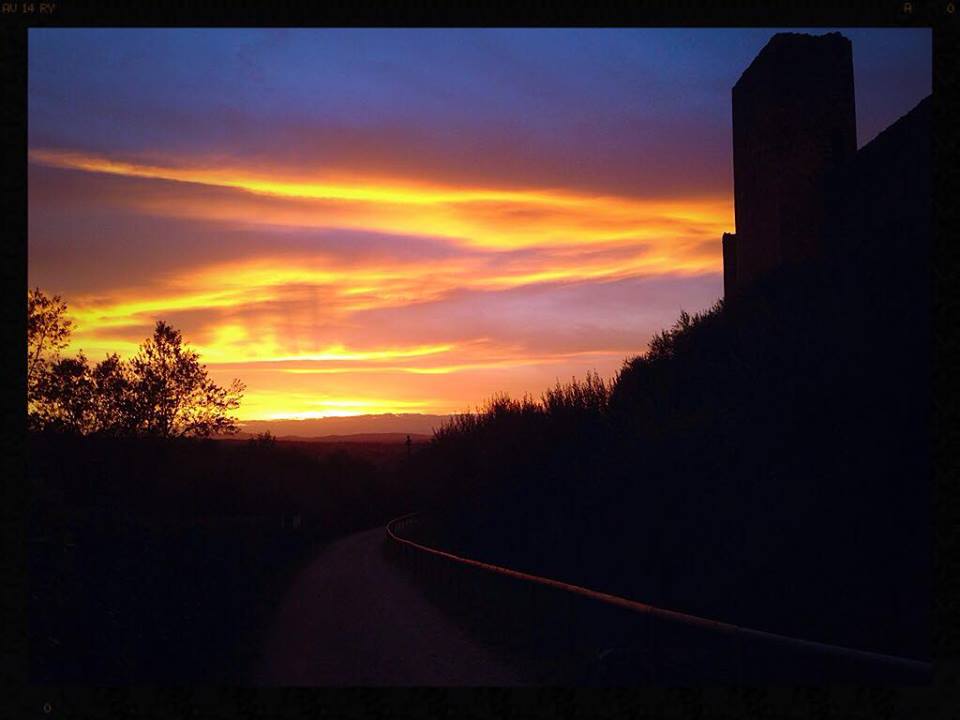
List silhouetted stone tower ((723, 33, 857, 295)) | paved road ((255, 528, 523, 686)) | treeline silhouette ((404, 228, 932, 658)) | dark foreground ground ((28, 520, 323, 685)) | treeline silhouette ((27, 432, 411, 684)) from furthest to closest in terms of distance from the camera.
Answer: silhouetted stone tower ((723, 33, 857, 295)) → paved road ((255, 528, 523, 686)) → treeline silhouette ((404, 228, 932, 658)) → treeline silhouette ((27, 432, 411, 684)) → dark foreground ground ((28, 520, 323, 685))

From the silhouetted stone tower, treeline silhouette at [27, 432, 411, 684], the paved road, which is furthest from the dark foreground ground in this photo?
the silhouetted stone tower

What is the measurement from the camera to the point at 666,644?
220 inches

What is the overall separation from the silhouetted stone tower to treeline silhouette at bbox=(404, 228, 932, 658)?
1382 millimetres

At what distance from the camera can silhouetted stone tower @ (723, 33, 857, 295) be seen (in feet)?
53.1

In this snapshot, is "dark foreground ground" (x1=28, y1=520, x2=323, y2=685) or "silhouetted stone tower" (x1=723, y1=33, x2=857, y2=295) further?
"silhouetted stone tower" (x1=723, y1=33, x2=857, y2=295)

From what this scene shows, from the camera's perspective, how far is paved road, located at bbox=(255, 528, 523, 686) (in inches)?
293

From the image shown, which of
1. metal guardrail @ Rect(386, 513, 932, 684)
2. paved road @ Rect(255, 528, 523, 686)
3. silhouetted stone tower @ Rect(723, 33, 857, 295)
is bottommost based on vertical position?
paved road @ Rect(255, 528, 523, 686)

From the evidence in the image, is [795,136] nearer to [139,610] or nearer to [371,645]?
[371,645]

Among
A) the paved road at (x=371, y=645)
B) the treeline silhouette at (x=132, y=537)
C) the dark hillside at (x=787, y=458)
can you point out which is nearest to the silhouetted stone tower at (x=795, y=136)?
the dark hillside at (x=787, y=458)

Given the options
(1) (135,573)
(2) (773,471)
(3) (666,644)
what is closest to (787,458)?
(2) (773,471)

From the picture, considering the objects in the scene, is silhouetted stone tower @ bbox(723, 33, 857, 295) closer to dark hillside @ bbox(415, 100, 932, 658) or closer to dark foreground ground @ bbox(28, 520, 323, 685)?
dark hillside @ bbox(415, 100, 932, 658)

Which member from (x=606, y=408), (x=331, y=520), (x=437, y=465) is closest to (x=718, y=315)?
(x=606, y=408)

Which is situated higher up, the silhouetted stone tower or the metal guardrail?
the silhouetted stone tower

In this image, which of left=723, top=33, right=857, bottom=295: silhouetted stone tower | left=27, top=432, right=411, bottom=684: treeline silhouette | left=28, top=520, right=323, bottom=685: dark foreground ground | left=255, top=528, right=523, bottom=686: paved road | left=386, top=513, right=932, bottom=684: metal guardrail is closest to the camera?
left=386, top=513, right=932, bottom=684: metal guardrail
